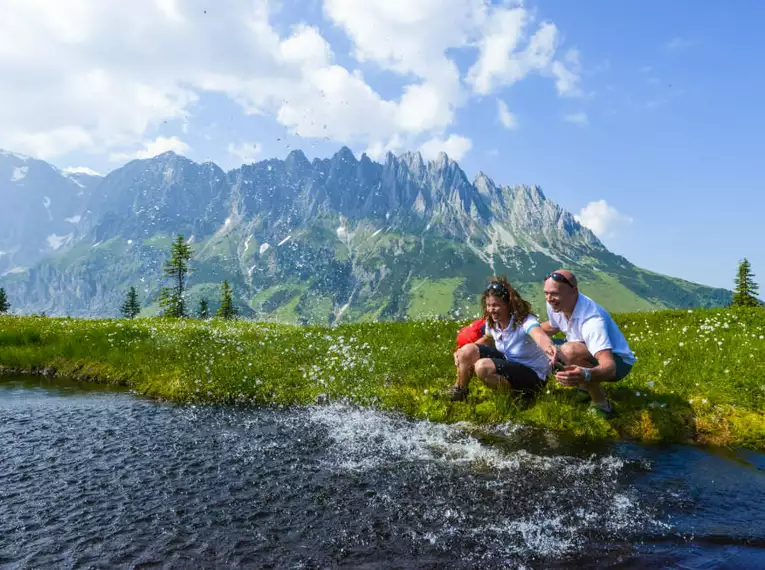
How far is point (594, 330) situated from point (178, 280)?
7882cm

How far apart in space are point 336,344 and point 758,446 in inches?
449

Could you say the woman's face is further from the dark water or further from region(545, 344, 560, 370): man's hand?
the dark water

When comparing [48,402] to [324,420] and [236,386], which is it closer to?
[236,386]

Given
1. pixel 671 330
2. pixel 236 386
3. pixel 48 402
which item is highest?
pixel 671 330

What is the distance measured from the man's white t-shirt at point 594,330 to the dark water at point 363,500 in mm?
1914

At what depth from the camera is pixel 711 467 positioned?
7.83 m

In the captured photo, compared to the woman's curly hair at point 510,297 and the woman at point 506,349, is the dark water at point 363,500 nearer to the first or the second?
the woman at point 506,349

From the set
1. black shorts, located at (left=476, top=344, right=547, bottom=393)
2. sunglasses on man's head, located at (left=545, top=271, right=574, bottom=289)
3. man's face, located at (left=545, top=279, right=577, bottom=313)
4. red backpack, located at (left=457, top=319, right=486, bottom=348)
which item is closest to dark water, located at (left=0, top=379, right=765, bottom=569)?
black shorts, located at (left=476, top=344, right=547, bottom=393)

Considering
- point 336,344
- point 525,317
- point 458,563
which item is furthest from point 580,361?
point 336,344

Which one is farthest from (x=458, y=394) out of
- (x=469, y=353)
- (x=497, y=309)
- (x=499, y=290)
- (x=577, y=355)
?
(x=577, y=355)

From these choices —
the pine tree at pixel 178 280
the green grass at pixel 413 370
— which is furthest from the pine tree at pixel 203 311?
the green grass at pixel 413 370

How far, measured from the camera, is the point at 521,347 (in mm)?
9836

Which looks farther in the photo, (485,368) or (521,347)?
(521,347)

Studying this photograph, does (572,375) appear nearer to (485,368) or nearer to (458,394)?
(485,368)
